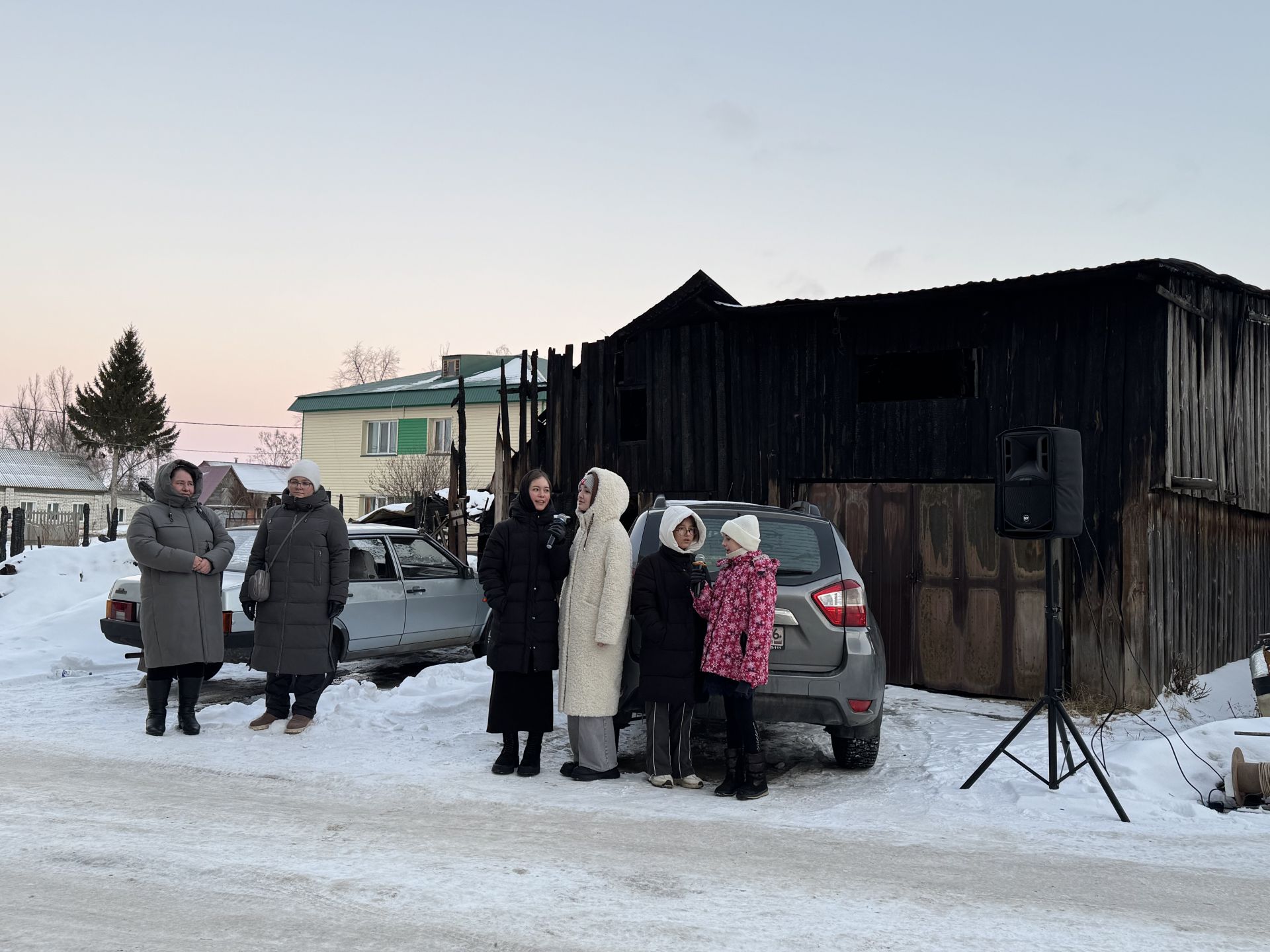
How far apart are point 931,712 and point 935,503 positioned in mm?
2415

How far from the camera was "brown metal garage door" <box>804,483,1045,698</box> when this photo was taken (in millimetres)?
10289

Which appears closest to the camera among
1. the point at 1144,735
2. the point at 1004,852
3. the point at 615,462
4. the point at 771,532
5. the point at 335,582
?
the point at 1004,852

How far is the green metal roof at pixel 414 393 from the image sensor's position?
1348 inches

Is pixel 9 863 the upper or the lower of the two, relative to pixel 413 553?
lower

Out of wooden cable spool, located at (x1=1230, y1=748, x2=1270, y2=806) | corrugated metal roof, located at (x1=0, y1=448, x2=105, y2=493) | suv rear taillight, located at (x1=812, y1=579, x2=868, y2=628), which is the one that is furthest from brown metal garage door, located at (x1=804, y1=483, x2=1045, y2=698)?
corrugated metal roof, located at (x1=0, y1=448, x2=105, y2=493)

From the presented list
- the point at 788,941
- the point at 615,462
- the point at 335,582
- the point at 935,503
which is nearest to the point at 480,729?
the point at 335,582

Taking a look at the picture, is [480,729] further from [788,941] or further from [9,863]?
[788,941]

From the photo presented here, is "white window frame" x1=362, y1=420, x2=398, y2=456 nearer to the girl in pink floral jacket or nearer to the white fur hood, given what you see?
the white fur hood

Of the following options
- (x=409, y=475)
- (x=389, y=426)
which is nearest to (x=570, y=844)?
(x=409, y=475)

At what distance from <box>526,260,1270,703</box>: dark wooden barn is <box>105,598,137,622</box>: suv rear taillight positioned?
20.7ft

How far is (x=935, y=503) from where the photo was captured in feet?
35.1

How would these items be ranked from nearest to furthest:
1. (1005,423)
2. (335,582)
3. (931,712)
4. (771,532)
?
(771,532)
(335,582)
(931,712)
(1005,423)

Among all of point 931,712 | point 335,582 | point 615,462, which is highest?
point 615,462

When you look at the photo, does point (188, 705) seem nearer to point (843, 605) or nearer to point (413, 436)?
point (843, 605)
